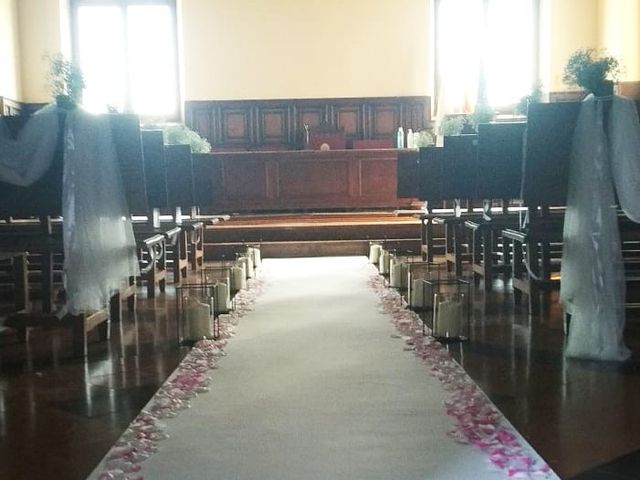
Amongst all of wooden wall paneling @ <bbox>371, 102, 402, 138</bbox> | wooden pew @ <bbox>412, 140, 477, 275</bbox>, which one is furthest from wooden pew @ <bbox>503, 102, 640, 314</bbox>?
wooden wall paneling @ <bbox>371, 102, 402, 138</bbox>

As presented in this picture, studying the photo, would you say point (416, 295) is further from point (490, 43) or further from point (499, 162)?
point (490, 43)

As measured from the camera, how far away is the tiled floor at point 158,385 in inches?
86.5

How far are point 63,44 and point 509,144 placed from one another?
851 centimetres

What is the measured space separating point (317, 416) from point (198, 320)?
4.33 ft

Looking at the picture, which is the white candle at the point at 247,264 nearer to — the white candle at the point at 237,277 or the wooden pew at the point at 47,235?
the white candle at the point at 237,277

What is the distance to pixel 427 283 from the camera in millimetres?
4156

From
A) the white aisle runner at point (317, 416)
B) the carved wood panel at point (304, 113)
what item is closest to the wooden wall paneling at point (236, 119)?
the carved wood panel at point (304, 113)

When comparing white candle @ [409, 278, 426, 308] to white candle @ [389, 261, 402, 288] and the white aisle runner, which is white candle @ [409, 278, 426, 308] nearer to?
the white aisle runner

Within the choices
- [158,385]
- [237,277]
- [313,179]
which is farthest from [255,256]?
[158,385]

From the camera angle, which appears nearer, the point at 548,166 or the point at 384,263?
the point at 548,166

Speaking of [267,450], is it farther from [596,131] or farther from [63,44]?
[63,44]

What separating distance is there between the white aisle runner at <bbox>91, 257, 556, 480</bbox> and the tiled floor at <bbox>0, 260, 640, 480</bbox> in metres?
0.23

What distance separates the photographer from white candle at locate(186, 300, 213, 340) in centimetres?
370

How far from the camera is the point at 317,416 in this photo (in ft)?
8.31
